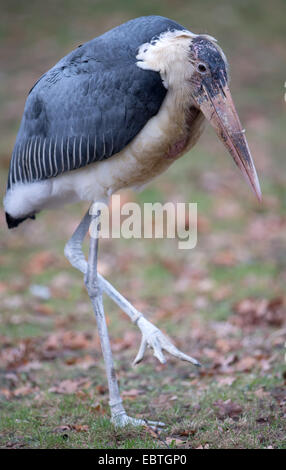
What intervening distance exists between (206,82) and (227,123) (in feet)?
0.69

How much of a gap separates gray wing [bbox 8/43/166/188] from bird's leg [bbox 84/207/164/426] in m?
0.39

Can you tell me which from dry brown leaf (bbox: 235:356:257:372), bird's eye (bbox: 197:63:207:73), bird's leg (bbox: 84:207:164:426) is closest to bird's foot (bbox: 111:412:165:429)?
bird's leg (bbox: 84:207:164:426)

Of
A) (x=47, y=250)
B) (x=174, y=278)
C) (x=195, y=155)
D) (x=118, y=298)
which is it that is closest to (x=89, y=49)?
(x=118, y=298)

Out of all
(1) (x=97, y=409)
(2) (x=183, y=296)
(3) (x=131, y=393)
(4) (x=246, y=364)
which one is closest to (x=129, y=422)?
(1) (x=97, y=409)

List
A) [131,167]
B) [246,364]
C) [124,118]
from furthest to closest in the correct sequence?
[246,364], [131,167], [124,118]

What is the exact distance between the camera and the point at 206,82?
128 inches

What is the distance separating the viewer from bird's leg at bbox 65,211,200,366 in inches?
136

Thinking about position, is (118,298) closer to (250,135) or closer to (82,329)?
(82,329)

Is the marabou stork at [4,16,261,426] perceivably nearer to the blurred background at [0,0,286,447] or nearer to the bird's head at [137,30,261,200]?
the bird's head at [137,30,261,200]

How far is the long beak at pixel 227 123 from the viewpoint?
326 cm

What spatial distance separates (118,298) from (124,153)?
2.56 ft

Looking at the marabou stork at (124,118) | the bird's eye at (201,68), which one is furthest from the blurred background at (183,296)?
the bird's eye at (201,68)

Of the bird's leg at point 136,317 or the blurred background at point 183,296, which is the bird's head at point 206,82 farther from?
the blurred background at point 183,296

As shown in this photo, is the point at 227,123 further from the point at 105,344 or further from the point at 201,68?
the point at 105,344
